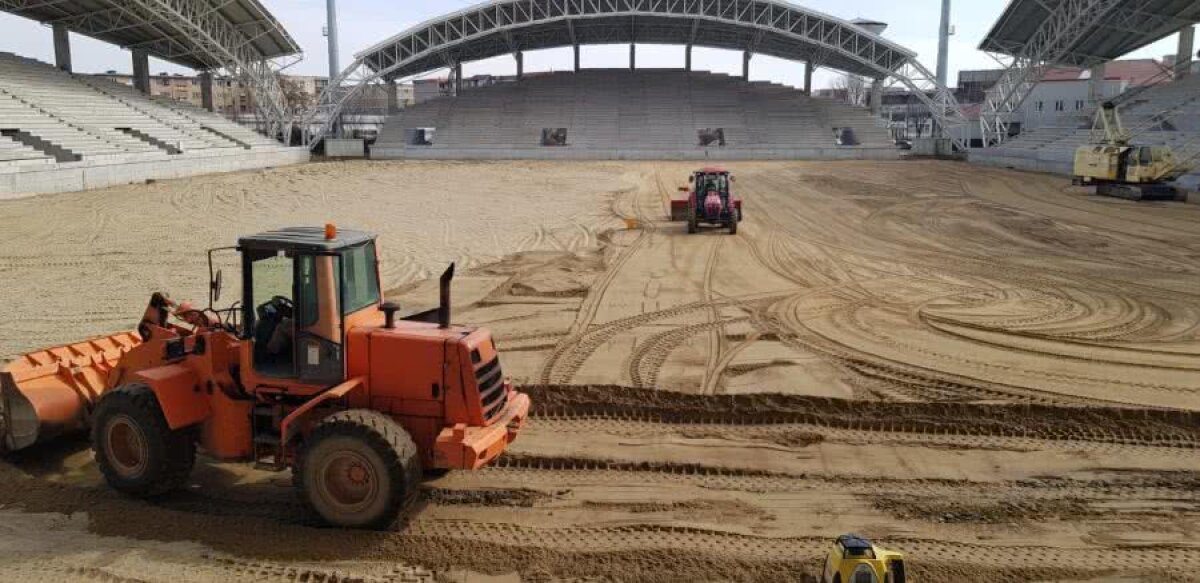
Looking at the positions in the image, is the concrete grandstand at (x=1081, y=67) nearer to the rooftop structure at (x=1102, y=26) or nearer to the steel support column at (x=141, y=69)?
the rooftop structure at (x=1102, y=26)

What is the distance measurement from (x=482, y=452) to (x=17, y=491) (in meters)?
3.67

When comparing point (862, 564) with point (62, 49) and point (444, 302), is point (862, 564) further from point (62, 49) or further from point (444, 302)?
point (62, 49)

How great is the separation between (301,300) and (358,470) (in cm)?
119

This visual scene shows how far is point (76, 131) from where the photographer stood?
3048 cm

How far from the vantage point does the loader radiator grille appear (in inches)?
217

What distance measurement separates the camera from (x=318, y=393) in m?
5.49

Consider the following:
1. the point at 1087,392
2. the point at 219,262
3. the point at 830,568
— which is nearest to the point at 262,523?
the point at 830,568

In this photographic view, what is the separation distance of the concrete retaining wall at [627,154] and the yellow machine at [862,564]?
4516 centimetres

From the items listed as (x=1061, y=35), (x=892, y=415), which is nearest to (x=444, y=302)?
(x=892, y=415)

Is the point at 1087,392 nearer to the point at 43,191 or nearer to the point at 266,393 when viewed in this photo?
the point at 266,393

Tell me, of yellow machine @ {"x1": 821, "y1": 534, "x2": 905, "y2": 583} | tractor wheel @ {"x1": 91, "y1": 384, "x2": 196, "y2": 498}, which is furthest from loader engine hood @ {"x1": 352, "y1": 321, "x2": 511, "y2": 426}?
yellow machine @ {"x1": 821, "y1": 534, "x2": 905, "y2": 583}

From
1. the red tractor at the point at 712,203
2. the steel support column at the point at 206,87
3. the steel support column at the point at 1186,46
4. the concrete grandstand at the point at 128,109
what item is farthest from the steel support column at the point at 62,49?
the steel support column at the point at 1186,46

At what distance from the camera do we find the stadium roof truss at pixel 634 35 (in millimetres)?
45906

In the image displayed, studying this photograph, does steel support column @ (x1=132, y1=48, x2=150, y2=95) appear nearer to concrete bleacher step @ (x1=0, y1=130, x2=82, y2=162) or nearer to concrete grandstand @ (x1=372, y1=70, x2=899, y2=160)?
concrete grandstand @ (x1=372, y1=70, x2=899, y2=160)
